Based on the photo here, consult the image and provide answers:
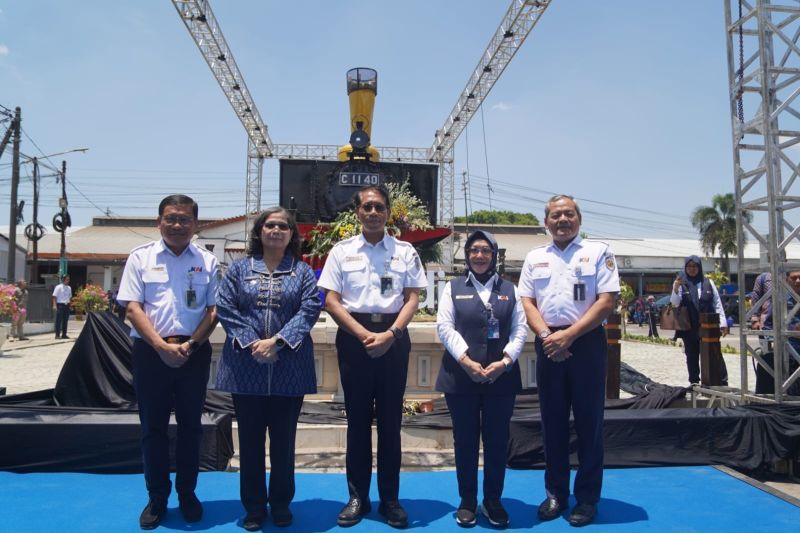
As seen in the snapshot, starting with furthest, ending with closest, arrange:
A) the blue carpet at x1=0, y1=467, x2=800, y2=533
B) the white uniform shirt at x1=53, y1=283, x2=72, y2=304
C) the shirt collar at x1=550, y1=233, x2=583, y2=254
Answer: the white uniform shirt at x1=53, y1=283, x2=72, y2=304
the shirt collar at x1=550, y1=233, x2=583, y2=254
the blue carpet at x1=0, y1=467, x2=800, y2=533

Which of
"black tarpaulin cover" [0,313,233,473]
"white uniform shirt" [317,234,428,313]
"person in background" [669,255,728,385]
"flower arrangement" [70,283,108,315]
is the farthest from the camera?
"flower arrangement" [70,283,108,315]

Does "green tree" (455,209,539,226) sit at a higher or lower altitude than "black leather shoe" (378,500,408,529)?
higher

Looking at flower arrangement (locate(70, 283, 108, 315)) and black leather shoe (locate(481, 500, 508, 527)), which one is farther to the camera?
flower arrangement (locate(70, 283, 108, 315))

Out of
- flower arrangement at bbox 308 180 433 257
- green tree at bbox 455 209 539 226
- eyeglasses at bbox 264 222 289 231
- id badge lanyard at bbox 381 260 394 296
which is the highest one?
green tree at bbox 455 209 539 226

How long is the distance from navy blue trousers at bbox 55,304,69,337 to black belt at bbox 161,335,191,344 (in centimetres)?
1533

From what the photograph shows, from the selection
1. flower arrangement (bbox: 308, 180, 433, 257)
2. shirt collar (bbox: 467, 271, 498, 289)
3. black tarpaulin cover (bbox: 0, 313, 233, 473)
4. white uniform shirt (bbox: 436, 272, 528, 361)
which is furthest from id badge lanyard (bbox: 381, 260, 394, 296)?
flower arrangement (bbox: 308, 180, 433, 257)

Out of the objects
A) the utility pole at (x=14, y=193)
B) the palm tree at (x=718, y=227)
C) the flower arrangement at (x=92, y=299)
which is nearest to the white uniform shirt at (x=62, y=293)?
the flower arrangement at (x=92, y=299)

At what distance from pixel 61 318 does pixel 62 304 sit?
81 cm

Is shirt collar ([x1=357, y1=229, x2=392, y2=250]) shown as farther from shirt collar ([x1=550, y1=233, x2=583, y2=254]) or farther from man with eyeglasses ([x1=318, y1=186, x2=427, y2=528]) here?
shirt collar ([x1=550, y1=233, x2=583, y2=254])

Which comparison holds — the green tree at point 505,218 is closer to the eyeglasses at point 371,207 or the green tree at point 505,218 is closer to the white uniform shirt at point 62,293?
the white uniform shirt at point 62,293

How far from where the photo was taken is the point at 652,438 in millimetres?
4340

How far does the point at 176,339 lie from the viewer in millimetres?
3082

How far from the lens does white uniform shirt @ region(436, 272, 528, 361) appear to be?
10.4 feet

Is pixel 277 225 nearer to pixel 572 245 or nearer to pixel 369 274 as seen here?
pixel 369 274
